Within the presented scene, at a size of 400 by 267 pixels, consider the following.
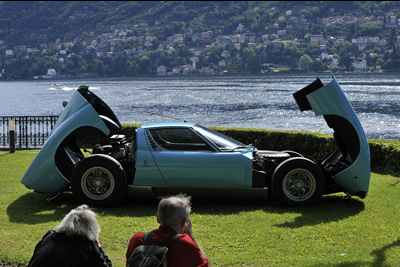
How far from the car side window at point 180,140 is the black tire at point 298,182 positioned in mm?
1299

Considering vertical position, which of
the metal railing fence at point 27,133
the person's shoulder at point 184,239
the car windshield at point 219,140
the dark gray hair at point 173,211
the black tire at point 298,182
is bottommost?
the metal railing fence at point 27,133

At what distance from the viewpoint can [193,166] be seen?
945 centimetres

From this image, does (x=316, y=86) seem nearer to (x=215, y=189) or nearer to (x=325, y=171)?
(x=325, y=171)

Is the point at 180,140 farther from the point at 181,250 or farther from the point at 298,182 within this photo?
the point at 181,250

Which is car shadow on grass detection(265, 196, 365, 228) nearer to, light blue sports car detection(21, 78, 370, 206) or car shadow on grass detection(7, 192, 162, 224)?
light blue sports car detection(21, 78, 370, 206)

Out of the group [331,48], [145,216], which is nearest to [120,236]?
[145,216]

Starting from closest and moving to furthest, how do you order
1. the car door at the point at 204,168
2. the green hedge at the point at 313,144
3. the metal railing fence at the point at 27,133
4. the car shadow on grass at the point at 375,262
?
1. the car shadow on grass at the point at 375,262
2. the car door at the point at 204,168
3. the green hedge at the point at 313,144
4. the metal railing fence at the point at 27,133

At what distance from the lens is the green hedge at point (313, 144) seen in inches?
557

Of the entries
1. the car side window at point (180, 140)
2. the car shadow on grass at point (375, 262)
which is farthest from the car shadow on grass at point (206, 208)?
the car shadow on grass at point (375, 262)

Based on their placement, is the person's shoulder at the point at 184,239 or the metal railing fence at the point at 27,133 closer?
the person's shoulder at the point at 184,239

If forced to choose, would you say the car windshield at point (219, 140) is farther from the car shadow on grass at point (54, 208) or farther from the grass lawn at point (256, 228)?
the car shadow on grass at point (54, 208)

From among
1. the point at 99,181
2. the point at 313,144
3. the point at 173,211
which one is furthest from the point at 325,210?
the point at 313,144

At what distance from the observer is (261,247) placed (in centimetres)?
732

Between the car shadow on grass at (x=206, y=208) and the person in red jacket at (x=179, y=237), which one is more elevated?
the person in red jacket at (x=179, y=237)
